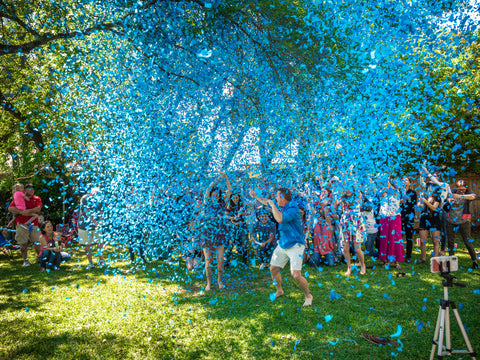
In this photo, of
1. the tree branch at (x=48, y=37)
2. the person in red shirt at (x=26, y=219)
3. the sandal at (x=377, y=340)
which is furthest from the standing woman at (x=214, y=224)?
the person in red shirt at (x=26, y=219)

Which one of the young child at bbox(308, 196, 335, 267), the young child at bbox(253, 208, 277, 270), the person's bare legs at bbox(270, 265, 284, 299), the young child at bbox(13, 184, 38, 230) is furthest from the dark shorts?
the young child at bbox(13, 184, 38, 230)

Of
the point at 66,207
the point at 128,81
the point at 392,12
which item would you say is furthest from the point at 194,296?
the point at 66,207

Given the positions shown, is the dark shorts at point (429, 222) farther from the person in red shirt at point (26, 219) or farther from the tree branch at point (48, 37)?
the person in red shirt at point (26, 219)

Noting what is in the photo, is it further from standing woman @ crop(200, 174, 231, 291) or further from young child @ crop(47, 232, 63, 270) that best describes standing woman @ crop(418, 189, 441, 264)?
young child @ crop(47, 232, 63, 270)

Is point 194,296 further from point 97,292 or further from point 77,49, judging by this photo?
A: point 77,49

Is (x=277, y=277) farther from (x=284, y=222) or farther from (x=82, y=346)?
(x=82, y=346)

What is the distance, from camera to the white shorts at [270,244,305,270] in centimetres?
488

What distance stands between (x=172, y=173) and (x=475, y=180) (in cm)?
1558

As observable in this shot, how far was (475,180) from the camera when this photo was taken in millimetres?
13898

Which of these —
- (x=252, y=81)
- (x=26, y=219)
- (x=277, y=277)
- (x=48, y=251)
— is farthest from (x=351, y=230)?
(x=26, y=219)

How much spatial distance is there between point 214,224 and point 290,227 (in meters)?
1.34

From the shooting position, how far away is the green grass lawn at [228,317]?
3.78m

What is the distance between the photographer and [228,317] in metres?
4.70

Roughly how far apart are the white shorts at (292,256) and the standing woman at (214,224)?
1.14 metres
